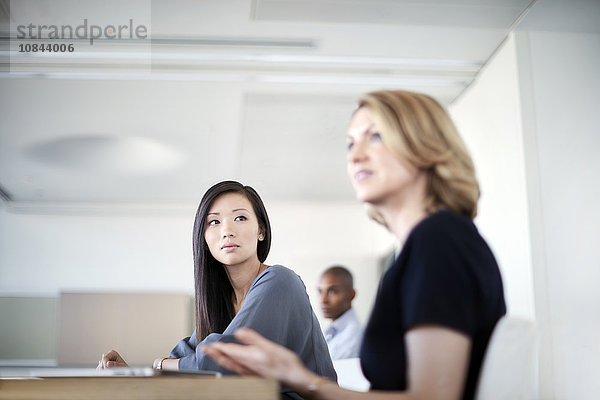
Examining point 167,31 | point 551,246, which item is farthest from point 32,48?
point 551,246

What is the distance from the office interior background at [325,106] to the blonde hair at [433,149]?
8.70ft

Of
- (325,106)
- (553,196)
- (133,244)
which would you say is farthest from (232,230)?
(133,244)

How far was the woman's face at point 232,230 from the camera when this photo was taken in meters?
1.74

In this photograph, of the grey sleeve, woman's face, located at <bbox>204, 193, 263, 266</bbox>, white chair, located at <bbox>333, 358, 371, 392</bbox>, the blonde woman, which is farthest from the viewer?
white chair, located at <bbox>333, 358, 371, 392</bbox>

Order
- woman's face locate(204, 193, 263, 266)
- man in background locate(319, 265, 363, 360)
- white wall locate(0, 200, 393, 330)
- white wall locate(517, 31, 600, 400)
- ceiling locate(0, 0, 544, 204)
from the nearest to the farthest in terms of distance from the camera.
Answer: woman's face locate(204, 193, 263, 266) → white wall locate(517, 31, 600, 400) → ceiling locate(0, 0, 544, 204) → man in background locate(319, 265, 363, 360) → white wall locate(0, 200, 393, 330)

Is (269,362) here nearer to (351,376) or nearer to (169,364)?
(169,364)

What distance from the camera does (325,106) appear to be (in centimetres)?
504

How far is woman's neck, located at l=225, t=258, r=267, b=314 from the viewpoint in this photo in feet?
5.84

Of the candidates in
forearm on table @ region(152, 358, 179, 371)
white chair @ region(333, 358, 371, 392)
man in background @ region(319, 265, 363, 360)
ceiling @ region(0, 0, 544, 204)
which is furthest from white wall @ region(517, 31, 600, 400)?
forearm on table @ region(152, 358, 179, 371)

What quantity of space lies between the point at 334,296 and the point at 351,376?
86.2 inches

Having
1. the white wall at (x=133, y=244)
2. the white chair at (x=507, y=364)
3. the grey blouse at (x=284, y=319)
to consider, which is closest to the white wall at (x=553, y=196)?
the grey blouse at (x=284, y=319)

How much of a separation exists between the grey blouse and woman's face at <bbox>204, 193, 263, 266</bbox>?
0.23 meters

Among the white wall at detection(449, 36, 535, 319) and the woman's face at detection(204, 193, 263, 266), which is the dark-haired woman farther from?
the white wall at detection(449, 36, 535, 319)

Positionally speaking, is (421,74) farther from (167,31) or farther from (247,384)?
(247,384)
